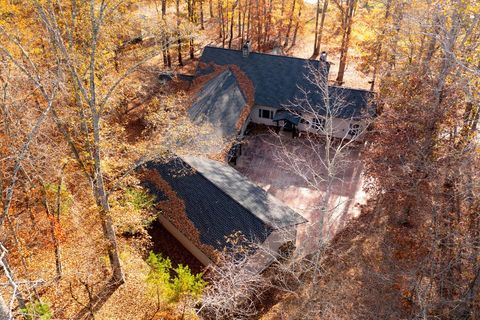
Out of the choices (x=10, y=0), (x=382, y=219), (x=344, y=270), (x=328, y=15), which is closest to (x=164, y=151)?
(x=344, y=270)

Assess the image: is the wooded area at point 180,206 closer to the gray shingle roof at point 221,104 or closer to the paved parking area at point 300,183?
the paved parking area at point 300,183

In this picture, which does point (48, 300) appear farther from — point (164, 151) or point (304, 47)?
point (304, 47)

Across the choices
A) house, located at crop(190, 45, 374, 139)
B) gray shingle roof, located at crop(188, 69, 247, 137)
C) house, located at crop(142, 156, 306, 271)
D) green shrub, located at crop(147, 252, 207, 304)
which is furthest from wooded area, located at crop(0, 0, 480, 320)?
gray shingle roof, located at crop(188, 69, 247, 137)

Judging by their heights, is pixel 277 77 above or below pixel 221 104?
above

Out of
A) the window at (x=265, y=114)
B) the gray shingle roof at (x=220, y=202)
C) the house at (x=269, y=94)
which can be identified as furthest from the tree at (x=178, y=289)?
the window at (x=265, y=114)

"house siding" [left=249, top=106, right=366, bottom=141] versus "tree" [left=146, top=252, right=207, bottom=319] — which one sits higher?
"house siding" [left=249, top=106, right=366, bottom=141]

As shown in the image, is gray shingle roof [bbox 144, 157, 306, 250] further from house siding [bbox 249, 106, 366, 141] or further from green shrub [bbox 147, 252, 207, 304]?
house siding [bbox 249, 106, 366, 141]

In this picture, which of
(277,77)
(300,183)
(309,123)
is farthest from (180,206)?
(277,77)

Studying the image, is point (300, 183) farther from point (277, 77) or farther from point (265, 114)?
point (277, 77)
